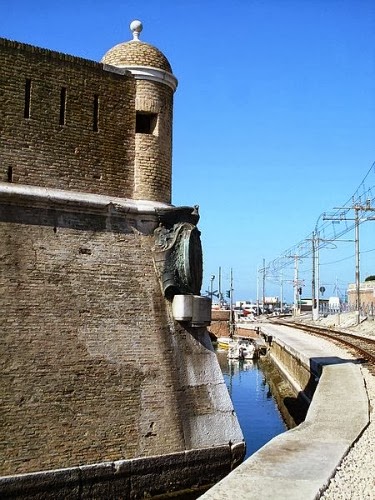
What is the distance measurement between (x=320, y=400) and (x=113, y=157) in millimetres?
5721

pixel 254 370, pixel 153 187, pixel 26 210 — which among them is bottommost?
pixel 254 370

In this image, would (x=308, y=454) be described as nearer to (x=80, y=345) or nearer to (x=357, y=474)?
(x=357, y=474)

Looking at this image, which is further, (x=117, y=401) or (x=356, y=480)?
Answer: (x=117, y=401)

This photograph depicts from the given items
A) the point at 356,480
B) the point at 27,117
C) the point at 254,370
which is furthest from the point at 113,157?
the point at 254,370

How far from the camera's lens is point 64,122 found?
416 inches

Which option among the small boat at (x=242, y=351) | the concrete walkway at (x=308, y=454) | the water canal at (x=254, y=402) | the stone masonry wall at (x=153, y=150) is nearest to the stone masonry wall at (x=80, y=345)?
the stone masonry wall at (x=153, y=150)

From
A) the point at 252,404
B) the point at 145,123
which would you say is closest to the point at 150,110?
the point at 145,123

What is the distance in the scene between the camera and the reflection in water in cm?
1709

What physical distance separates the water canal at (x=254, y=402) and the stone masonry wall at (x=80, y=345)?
16.4 ft

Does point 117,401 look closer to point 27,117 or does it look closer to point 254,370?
point 27,117

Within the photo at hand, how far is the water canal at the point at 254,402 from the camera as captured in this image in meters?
17.2

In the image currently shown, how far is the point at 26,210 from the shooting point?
9.86 metres

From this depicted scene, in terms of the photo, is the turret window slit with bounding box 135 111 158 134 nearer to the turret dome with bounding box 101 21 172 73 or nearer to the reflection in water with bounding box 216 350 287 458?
the turret dome with bounding box 101 21 172 73

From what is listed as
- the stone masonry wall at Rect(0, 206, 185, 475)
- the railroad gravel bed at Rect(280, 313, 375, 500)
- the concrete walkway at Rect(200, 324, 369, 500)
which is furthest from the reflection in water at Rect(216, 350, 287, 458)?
the railroad gravel bed at Rect(280, 313, 375, 500)
